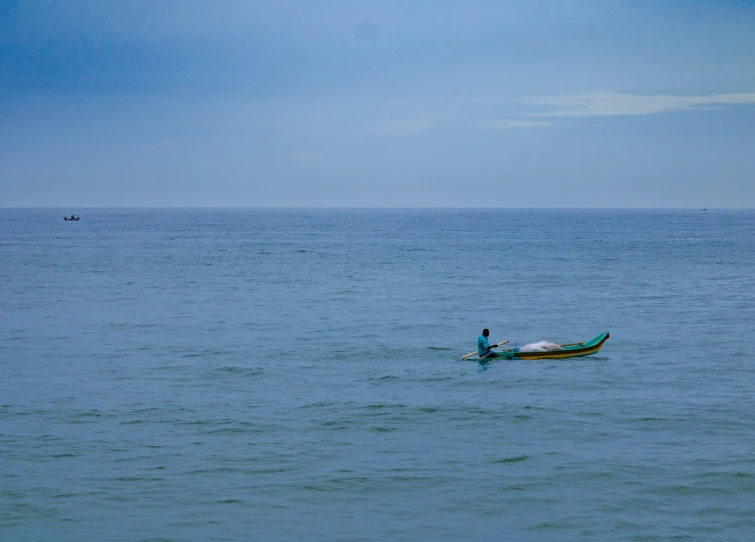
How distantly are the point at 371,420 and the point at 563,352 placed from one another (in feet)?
38.3

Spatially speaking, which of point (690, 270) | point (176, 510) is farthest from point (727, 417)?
point (690, 270)

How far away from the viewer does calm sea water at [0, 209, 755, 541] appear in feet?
54.6

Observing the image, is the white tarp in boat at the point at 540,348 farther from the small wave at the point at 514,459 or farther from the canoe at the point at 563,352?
the small wave at the point at 514,459

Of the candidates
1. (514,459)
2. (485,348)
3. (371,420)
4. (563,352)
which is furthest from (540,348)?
(514,459)

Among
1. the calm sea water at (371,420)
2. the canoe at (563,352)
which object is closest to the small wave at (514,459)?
the calm sea water at (371,420)

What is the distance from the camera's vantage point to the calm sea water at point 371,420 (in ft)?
54.6

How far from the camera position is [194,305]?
48.8 metres

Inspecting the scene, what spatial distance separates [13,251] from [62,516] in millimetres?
85390

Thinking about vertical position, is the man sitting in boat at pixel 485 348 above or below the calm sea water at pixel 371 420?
above

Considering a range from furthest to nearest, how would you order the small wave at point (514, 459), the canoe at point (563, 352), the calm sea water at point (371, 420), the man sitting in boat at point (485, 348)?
the canoe at point (563, 352) → the man sitting in boat at point (485, 348) → the small wave at point (514, 459) → the calm sea water at point (371, 420)

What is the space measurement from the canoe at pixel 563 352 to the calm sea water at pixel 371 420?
0.50m

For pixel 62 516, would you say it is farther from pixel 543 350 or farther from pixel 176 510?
Answer: pixel 543 350

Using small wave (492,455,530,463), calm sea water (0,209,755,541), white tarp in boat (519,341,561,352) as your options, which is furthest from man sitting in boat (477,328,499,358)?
small wave (492,455,530,463)

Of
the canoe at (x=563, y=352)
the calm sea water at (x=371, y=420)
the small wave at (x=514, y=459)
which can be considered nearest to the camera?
the calm sea water at (x=371, y=420)
